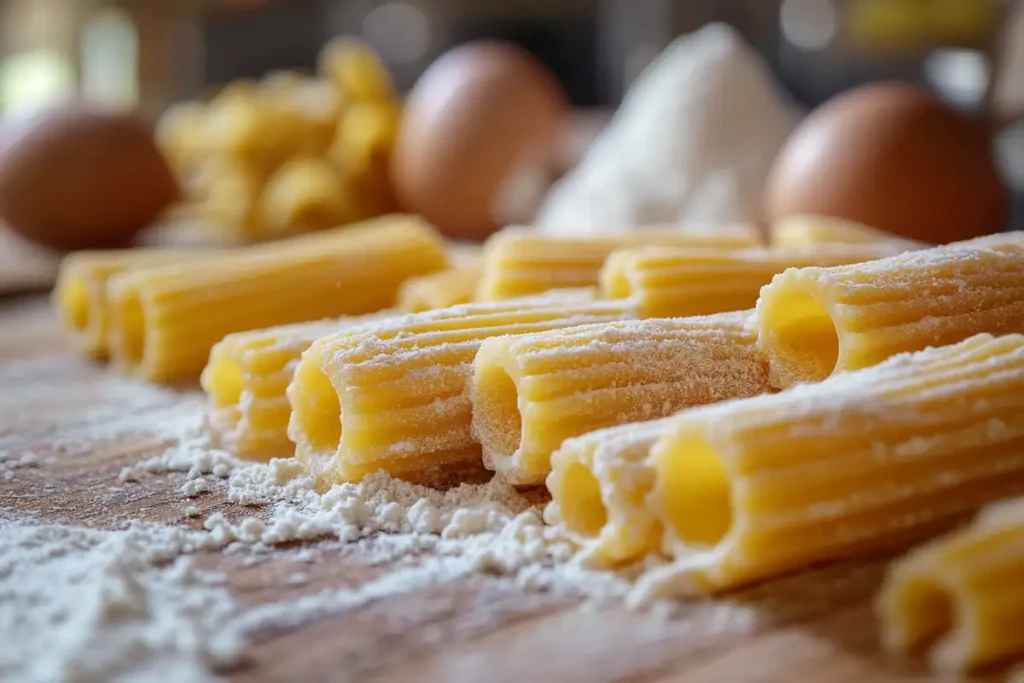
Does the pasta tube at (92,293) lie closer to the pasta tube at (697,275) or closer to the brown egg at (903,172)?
the pasta tube at (697,275)

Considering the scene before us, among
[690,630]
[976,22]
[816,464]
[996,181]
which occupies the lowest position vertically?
[690,630]

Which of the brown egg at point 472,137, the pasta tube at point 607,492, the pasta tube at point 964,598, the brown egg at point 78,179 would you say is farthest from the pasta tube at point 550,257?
the brown egg at point 78,179

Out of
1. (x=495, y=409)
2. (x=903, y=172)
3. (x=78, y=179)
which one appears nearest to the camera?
(x=495, y=409)

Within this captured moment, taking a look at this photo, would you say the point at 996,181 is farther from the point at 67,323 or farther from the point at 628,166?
the point at 67,323

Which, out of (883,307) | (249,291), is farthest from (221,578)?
(249,291)

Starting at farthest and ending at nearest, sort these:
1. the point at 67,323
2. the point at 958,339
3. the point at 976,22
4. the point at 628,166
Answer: the point at 976,22, the point at 628,166, the point at 67,323, the point at 958,339

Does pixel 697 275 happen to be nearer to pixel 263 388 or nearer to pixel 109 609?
pixel 263 388

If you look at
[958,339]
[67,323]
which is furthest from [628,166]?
[958,339]
